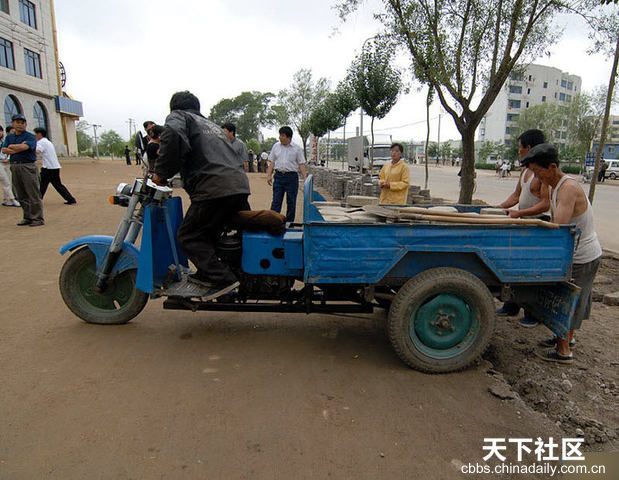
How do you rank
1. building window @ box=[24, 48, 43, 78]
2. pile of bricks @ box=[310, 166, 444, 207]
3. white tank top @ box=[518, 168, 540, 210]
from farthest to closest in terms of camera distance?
building window @ box=[24, 48, 43, 78] → pile of bricks @ box=[310, 166, 444, 207] → white tank top @ box=[518, 168, 540, 210]

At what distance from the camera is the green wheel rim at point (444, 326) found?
3.16 m

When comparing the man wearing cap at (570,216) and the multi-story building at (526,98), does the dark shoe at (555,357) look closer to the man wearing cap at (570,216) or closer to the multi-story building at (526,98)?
the man wearing cap at (570,216)

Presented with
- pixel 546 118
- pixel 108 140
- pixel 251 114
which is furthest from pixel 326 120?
pixel 108 140

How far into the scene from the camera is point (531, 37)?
287 inches

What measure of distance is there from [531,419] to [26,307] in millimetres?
4373

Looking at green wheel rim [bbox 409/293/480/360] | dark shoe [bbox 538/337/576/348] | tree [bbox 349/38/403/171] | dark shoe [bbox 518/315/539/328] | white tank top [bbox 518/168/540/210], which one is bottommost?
dark shoe [bbox 538/337/576/348]

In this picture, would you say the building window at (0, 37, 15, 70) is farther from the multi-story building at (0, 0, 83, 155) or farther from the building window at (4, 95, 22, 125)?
the building window at (4, 95, 22, 125)

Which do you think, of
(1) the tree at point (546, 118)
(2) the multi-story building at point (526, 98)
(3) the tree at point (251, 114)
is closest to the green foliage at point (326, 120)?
(1) the tree at point (546, 118)

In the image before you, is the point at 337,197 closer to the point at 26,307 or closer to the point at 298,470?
the point at 26,307

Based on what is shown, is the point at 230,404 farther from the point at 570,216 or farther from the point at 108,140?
the point at 108,140

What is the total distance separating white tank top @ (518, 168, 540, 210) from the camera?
3.97 meters

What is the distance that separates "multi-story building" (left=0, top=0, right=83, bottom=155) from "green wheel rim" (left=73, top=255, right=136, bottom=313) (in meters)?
27.5

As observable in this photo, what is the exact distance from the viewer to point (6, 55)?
26.9 metres

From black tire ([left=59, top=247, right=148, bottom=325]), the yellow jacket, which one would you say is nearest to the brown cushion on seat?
black tire ([left=59, top=247, right=148, bottom=325])
